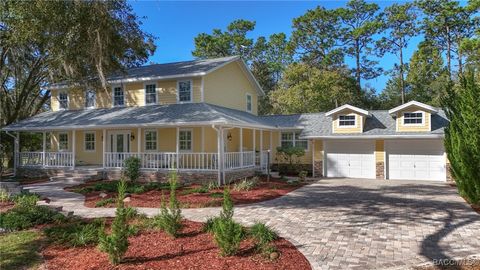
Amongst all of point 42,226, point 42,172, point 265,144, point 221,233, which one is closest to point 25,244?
A: point 42,226

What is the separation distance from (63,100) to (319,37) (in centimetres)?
2571

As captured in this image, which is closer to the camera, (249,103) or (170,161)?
(170,161)

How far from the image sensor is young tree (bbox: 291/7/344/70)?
3634cm

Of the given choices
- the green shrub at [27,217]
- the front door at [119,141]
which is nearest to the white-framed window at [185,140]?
the front door at [119,141]

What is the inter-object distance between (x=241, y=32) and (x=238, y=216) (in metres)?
35.8

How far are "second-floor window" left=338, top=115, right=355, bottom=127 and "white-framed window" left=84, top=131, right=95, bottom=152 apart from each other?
14.4 meters

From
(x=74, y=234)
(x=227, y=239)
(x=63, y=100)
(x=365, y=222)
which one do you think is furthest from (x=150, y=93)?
(x=227, y=239)

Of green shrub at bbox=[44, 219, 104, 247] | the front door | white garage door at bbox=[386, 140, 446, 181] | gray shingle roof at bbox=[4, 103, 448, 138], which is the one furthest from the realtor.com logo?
the front door

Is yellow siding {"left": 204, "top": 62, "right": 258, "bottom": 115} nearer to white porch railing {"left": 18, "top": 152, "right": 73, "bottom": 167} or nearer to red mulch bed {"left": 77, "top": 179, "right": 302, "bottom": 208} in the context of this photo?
red mulch bed {"left": 77, "top": 179, "right": 302, "bottom": 208}

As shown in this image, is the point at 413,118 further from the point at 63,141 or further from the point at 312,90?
the point at 63,141

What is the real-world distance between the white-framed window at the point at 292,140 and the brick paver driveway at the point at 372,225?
25.1ft

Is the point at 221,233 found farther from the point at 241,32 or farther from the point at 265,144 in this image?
the point at 241,32

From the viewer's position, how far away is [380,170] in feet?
61.7

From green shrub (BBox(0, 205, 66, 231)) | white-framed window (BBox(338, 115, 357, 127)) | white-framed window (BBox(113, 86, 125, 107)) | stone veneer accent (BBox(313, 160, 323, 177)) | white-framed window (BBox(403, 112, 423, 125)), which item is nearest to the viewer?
green shrub (BBox(0, 205, 66, 231))
